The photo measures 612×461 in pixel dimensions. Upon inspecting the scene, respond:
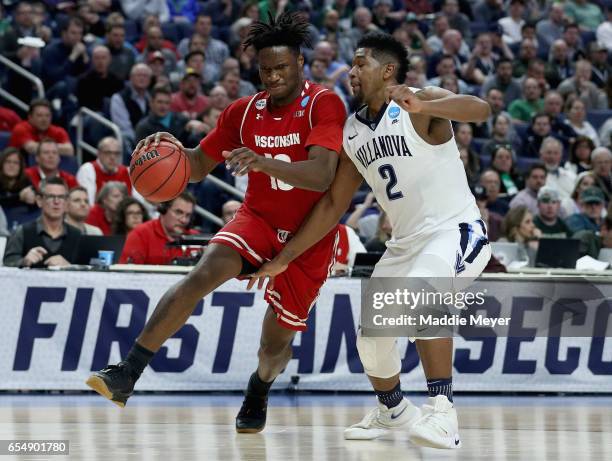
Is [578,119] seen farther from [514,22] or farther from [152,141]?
[152,141]

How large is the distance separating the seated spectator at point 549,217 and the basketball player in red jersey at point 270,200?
567 cm

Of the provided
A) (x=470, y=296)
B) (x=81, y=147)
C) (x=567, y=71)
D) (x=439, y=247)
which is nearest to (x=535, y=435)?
(x=439, y=247)

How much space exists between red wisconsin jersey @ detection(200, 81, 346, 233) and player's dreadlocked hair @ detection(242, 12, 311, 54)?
293 millimetres

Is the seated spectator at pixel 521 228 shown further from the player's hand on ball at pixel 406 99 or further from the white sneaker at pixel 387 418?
the player's hand on ball at pixel 406 99

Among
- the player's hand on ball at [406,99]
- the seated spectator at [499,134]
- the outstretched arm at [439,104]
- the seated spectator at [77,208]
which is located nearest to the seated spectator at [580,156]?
the seated spectator at [499,134]

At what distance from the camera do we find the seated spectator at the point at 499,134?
14346 mm

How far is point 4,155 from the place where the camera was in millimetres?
10953

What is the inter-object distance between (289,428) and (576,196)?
266 inches

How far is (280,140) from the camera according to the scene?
21.2 ft

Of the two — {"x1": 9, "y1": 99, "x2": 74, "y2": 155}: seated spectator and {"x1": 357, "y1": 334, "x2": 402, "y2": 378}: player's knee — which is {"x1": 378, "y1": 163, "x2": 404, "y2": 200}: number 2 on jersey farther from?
{"x1": 9, "y1": 99, "x2": 74, "y2": 155}: seated spectator

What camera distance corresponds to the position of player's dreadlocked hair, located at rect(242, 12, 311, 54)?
6359mm

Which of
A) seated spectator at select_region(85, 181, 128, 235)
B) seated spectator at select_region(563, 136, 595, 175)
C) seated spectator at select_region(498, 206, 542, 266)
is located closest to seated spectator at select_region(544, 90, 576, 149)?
seated spectator at select_region(563, 136, 595, 175)

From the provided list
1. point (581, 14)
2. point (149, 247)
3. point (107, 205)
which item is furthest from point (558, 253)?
point (581, 14)

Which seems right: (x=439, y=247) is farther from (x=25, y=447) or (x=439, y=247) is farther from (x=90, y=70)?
(x=90, y=70)
